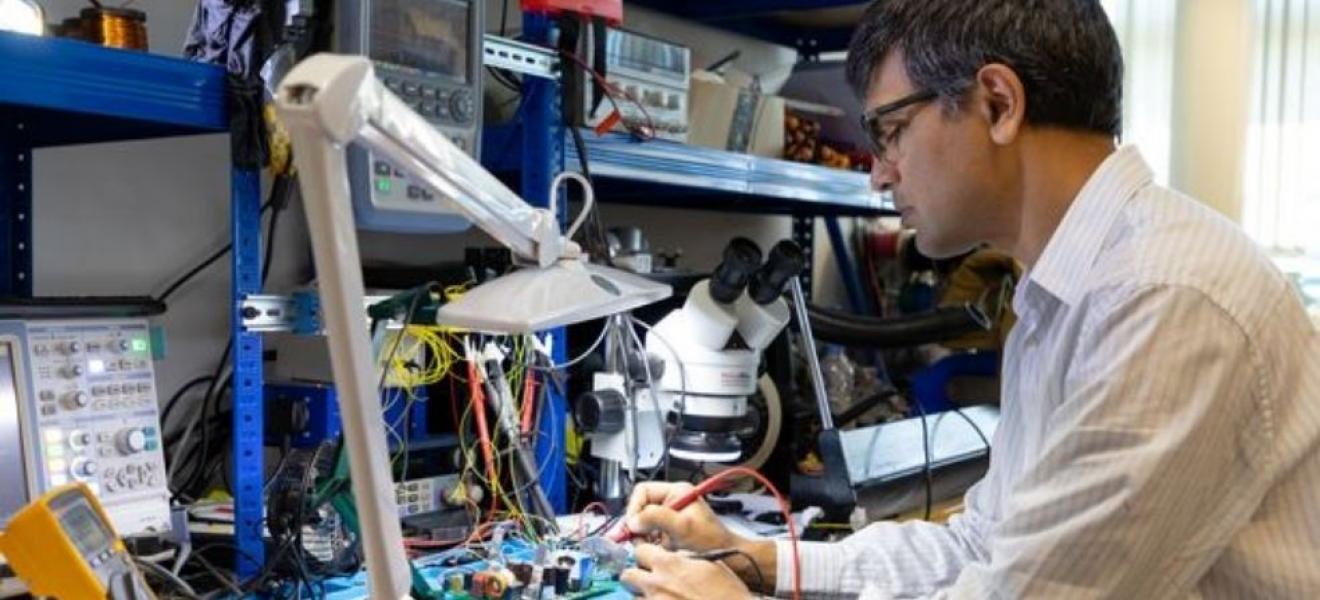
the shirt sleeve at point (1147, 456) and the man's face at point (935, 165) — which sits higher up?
the man's face at point (935, 165)

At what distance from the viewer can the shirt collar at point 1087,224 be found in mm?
1056

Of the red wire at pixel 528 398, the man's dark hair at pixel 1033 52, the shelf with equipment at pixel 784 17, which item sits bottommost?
the red wire at pixel 528 398

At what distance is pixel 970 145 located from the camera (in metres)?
1.17

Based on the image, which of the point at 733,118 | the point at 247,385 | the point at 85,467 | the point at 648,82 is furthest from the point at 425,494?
the point at 733,118

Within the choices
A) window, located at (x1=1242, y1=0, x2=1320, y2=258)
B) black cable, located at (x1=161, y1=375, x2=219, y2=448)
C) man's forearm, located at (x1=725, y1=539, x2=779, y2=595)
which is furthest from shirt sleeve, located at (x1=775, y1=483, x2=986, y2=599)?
window, located at (x1=1242, y1=0, x2=1320, y2=258)

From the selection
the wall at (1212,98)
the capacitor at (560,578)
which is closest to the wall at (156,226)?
the capacitor at (560,578)

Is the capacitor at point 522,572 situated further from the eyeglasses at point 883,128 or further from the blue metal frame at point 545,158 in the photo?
the eyeglasses at point 883,128

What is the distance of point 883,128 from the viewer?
1.25m

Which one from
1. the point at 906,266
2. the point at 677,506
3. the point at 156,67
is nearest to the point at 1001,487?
the point at 677,506

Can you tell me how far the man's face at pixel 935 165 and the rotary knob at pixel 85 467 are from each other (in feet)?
3.34

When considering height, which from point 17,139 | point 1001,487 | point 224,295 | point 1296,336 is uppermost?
point 17,139

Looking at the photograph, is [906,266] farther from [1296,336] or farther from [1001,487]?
[1296,336]

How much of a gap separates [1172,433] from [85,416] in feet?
4.00

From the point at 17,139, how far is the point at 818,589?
129 cm
